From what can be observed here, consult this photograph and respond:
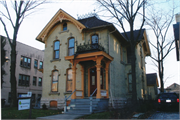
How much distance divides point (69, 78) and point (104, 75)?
3549mm

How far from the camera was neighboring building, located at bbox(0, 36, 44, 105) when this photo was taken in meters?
26.0

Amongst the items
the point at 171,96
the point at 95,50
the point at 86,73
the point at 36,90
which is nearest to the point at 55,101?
the point at 86,73

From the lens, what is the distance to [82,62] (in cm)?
1609

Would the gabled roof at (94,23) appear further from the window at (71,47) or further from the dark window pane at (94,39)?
the window at (71,47)

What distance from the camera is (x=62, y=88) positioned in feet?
55.9

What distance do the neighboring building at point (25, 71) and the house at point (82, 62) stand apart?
1036cm

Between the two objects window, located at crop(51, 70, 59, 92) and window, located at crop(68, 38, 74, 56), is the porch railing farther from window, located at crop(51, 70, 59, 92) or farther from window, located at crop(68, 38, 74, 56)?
window, located at crop(51, 70, 59, 92)

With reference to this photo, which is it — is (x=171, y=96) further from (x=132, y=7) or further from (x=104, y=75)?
(x=132, y=7)

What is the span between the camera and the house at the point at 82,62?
14.9 metres

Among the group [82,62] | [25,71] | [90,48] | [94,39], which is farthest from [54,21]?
[25,71]

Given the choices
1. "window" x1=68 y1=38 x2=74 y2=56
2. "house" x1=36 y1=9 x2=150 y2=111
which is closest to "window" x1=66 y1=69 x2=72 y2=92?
"house" x1=36 y1=9 x2=150 y2=111

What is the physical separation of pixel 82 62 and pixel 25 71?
1646 centimetres

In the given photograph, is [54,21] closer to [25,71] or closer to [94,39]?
[94,39]

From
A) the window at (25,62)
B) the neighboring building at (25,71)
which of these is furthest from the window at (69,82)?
the window at (25,62)
